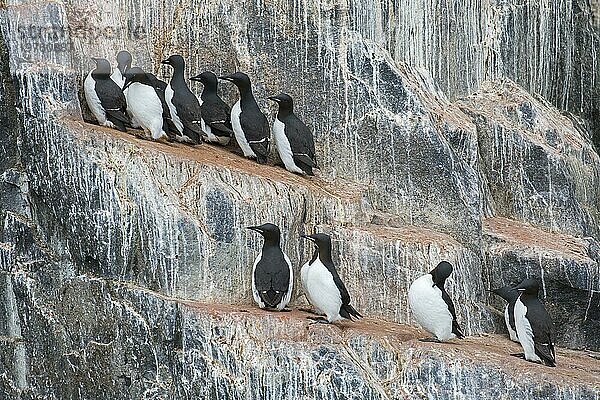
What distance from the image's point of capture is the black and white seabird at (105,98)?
527 inches

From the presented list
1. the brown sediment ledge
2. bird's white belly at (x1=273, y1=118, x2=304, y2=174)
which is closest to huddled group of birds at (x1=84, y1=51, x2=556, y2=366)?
bird's white belly at (x1=273, y1=118, x2=304, y2=174)

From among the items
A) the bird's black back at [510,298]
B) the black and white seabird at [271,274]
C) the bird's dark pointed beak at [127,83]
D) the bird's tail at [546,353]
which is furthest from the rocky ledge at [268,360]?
the bird's dark pointed beak at [127,83]

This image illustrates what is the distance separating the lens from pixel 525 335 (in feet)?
41.2

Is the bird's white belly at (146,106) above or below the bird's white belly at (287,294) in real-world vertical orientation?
above

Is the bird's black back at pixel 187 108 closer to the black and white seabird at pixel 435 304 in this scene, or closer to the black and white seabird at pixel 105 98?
the black and white seabird at pixel 105 98

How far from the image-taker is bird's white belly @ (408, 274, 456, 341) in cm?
1254

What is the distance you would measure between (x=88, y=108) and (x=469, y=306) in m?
4.48

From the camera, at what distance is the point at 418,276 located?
44.7 ft

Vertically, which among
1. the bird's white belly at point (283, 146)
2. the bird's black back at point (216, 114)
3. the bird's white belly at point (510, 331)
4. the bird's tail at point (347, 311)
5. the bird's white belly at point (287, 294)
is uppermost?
the bird's black back at point (216, 114)

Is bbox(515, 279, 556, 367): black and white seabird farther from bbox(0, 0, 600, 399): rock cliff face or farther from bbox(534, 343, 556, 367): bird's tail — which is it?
bbox(0, 0, 600, 399): rock cliff face

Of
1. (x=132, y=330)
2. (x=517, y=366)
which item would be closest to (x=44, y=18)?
(x=132, y=330)

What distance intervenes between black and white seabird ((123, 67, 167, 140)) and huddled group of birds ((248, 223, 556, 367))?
1733mm

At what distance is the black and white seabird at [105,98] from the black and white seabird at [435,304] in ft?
11.3

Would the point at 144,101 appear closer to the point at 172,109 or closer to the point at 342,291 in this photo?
the point at 172,109
